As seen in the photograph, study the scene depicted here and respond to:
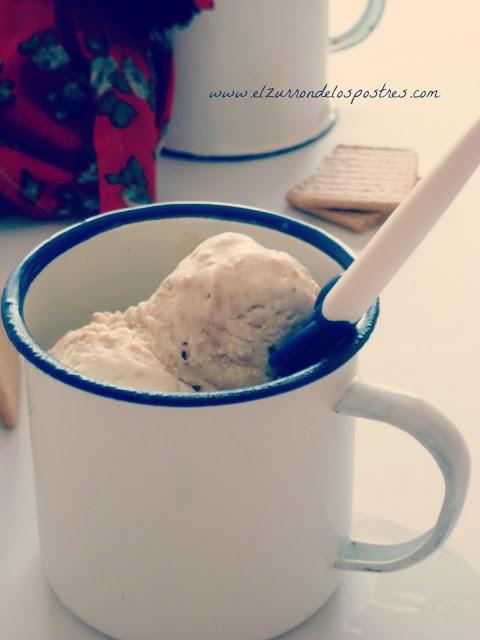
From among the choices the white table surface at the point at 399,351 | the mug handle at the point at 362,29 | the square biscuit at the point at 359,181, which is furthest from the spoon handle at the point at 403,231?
the mug handle at the point at 362,29

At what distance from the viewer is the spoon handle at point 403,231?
253 mm

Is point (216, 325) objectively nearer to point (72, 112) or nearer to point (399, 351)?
point (399, 351)

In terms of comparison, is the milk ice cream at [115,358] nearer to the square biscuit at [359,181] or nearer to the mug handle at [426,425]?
the mug handle at [426,425]

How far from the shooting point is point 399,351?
0.50 metres

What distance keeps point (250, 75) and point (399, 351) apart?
0.79ft

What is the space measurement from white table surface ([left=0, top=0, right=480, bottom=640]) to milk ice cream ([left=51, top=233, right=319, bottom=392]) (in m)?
0.10

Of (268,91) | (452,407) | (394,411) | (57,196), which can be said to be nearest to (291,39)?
(268,91)

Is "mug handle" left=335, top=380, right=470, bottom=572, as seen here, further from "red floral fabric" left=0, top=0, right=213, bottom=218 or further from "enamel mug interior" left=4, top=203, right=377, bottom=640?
"red floral fabric" left=0, top=0, right=213, bottom=218

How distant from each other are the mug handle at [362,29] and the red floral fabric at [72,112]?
156mm

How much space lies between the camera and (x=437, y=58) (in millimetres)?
809

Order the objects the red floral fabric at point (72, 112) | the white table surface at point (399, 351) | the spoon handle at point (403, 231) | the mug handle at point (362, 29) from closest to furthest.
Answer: the spoon handle at point (403, 231), the white table surface at point (399, 351), the red floral fabric at point (72, 112), the mug handle at point (362, 29)

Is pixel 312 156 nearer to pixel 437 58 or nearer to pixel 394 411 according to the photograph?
pixel 437 58

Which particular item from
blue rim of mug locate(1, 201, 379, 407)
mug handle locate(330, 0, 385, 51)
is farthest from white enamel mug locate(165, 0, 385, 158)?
blue rim of mug locate(1, 201, 379, 407)

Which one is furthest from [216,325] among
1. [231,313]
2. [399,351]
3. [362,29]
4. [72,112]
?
[362,29]
